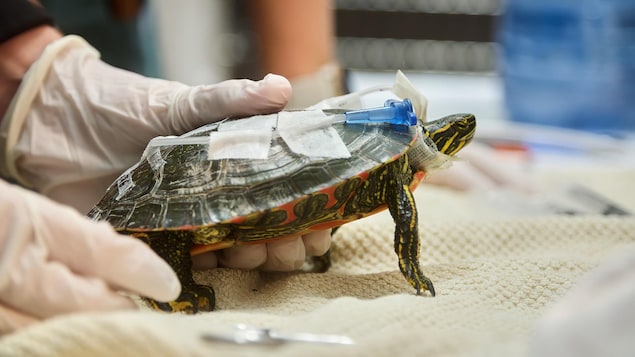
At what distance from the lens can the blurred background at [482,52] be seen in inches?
70.2

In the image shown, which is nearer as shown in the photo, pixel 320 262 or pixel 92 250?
pixel 92 250

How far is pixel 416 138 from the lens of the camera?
867 mm

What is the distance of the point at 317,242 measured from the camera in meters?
0.91

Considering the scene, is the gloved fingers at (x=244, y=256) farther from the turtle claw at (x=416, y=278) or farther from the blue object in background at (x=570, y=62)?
the blue object in background at (x=570, y=62)

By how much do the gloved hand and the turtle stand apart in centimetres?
6

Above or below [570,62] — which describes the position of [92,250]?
above

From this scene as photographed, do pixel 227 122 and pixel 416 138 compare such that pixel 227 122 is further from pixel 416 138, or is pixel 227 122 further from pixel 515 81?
pixel 515 81

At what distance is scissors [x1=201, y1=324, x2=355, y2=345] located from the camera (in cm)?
59

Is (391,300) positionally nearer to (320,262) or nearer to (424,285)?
(424,285)

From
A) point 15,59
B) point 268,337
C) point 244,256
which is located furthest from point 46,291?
point 15,59

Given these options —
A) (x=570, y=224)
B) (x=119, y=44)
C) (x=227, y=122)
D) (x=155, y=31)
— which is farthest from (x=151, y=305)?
(x=155, y=31)

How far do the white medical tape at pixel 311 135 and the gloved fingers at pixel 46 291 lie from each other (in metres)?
0.29

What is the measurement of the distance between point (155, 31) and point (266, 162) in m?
1.22

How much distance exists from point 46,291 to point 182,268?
223 mm
